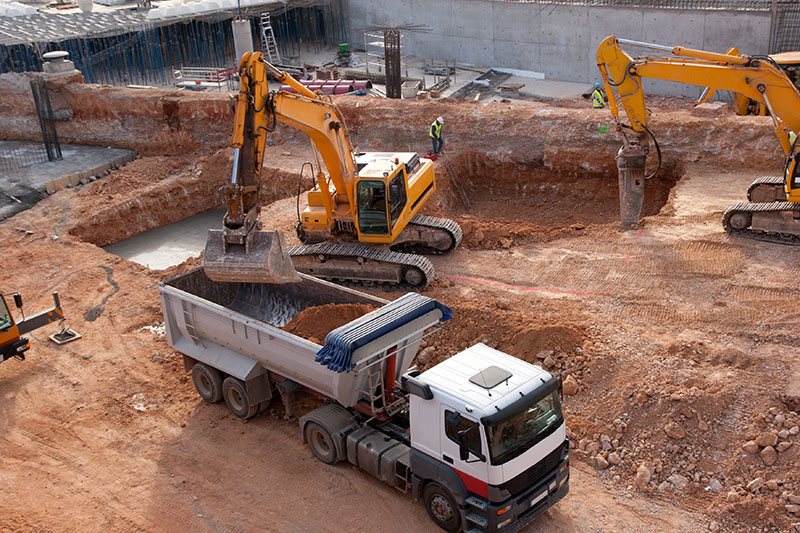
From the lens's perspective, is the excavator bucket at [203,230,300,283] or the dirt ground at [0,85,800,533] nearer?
the dirt ground at [0,85,800,533]

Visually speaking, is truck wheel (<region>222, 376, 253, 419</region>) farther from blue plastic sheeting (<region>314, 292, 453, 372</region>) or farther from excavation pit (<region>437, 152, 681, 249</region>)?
excavation pit (<region>437, 152, 681, 249</region>)

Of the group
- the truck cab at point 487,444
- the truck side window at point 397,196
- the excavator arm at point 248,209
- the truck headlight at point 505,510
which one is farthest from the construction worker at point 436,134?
the truck headlight at point 505,510

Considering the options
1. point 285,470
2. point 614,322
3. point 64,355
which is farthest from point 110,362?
point 614,322

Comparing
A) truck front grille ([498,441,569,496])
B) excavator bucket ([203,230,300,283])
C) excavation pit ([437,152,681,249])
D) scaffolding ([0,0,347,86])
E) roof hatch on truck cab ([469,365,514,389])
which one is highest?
scaffolding ([0,0,347,86])

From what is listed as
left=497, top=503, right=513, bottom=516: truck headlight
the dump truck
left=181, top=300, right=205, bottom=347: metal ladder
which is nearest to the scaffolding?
left=181, top=300, right=205, bottom=347: metal ladder

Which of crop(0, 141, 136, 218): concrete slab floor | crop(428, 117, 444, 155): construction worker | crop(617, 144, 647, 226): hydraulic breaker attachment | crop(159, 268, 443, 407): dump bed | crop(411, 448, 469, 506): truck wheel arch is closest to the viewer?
crop(411, 448, 469, 506): truck wheel arch

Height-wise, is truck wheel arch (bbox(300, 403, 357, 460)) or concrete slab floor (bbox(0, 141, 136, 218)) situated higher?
concrete slab floor (bbox(0, 141, 136, 218))

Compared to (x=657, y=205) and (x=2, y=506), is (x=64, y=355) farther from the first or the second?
(x=657, y=205)

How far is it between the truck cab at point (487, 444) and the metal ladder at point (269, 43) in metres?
29.0

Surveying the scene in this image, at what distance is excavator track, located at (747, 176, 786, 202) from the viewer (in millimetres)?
17156

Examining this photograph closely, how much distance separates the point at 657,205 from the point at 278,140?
11.7 metres

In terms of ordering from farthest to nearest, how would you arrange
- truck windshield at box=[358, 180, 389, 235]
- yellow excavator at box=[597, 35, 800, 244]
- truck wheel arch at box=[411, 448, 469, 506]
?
1. yellow excavator at box=[597, 35, 800, 244]
2. truck windshield at box=[358, 180, 389, 235]
3. truck wheel arch at box=[411, 448, 469, 506]

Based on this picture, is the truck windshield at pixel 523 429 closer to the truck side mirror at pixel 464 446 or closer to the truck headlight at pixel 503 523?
the truck side mirror at pixel 464 446

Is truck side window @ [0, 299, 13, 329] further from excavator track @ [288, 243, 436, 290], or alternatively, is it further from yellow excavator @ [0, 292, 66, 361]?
excavator track @ [288, 243, 436, 290]
